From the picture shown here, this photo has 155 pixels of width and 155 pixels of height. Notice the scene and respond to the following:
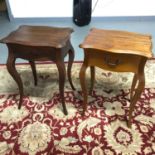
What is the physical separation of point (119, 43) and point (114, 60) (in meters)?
0.12

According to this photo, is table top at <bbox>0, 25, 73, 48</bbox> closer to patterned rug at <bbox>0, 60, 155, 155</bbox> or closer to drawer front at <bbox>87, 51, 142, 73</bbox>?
drawer front at <bbox>87, 51, 142, 73</bbox>

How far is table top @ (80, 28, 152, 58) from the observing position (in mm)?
1188

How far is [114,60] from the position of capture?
1235mm

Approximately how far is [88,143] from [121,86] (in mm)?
687

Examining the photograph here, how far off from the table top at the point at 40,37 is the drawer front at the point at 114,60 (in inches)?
8.5

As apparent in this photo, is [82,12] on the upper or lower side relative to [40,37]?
lower

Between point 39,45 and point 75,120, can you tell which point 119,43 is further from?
point 75,120

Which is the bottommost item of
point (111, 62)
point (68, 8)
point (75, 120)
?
point (75, 120)

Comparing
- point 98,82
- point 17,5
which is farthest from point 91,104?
point 17,5

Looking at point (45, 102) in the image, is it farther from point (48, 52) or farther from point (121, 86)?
point (121, 86)

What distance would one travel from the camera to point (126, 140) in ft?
4.63

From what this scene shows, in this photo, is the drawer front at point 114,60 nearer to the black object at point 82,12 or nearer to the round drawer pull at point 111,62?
the round drawer pull at point 111,62

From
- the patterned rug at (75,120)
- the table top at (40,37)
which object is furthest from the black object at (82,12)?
the table top at (40,37)

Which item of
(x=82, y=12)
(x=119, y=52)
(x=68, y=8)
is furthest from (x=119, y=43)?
(x=68, y=8)
